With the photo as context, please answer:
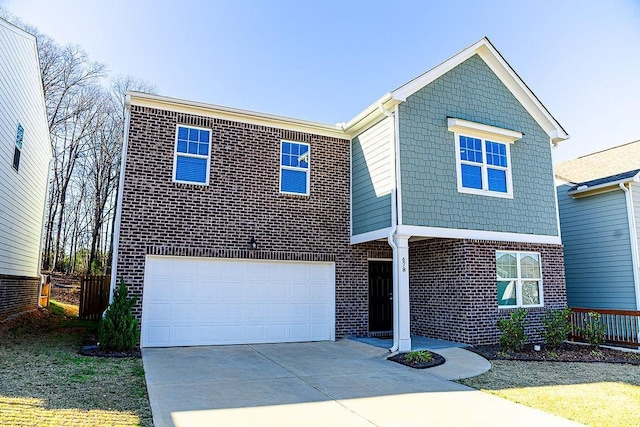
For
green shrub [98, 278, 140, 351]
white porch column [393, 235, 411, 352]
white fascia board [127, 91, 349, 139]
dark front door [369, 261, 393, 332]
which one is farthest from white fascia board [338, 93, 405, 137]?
A: green shrub [98, 278, 140, 351]

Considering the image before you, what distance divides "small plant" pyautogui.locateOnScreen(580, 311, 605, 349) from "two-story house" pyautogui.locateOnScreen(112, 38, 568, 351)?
104cm

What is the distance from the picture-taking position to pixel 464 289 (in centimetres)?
1115

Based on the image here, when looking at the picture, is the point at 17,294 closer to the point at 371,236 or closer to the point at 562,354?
the point at 371,236

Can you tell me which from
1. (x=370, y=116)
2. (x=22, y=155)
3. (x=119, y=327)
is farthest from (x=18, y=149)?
(x=370, y=116)

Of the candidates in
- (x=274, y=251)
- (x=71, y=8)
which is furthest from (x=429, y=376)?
(x=71, y=8)

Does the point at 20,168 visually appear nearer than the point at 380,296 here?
No

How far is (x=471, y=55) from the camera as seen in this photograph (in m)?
12.4

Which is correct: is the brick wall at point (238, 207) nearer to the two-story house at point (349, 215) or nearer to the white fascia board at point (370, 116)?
the two-story house at point (349, 215)

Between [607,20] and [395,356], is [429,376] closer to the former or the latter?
[395,356]

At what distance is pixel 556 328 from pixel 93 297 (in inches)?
548

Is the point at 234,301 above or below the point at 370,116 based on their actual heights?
below

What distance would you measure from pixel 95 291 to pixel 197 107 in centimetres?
805

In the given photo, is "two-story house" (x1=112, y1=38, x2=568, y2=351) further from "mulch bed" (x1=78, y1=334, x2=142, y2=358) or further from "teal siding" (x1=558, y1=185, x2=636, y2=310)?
"teal siding" (x1=558, y1=185, x2=636, y2=310)

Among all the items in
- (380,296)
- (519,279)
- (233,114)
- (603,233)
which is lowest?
(380,296)
